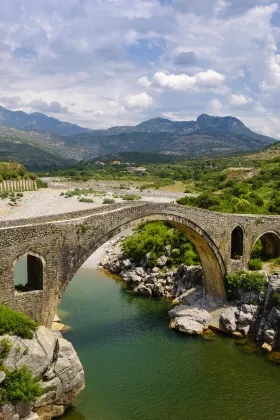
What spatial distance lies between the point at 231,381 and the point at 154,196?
2221 inches

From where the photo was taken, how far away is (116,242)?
42031mm

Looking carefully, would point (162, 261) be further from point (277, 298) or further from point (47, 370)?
point (47, 370)

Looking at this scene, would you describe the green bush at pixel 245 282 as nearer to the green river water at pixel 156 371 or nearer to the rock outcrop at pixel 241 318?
the rock outcrop at pixel 241 318

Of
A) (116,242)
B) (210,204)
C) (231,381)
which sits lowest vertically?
(231,381)

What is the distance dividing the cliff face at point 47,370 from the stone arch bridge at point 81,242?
2376 mm

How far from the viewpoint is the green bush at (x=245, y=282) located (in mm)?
24906

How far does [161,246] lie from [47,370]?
62.4 feet

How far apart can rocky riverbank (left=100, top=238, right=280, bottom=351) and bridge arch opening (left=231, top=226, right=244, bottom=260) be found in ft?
8.36

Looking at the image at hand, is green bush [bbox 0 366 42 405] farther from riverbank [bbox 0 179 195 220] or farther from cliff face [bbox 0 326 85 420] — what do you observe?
riverbank [bbox 0 179 195 220]

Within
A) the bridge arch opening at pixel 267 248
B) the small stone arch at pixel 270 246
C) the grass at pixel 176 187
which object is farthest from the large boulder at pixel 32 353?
the grass at pixel 176 187

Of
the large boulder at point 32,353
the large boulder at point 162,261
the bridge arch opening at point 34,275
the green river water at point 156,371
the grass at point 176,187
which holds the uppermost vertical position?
the grass at point 176,187

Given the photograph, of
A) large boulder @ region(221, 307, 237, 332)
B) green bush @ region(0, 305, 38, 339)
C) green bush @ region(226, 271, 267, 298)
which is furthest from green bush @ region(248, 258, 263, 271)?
green bush @ region(0, 305, 38, 339)

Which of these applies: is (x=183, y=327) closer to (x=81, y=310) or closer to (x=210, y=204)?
(x=81, y=310)

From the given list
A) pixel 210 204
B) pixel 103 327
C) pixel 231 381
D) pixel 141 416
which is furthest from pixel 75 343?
pixel 210 204
